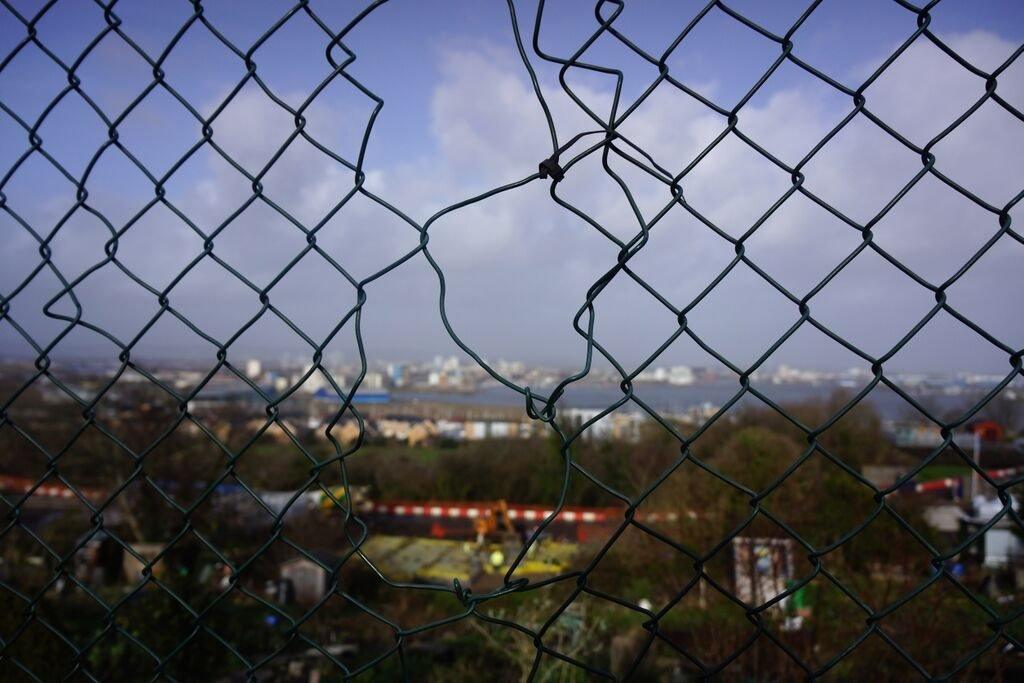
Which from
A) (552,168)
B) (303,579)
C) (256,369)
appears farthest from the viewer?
(303,579)

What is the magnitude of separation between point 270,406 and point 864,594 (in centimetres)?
632

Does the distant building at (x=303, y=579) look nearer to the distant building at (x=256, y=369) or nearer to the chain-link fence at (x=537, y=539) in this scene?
the chain-link fence at (x=537, y=539)

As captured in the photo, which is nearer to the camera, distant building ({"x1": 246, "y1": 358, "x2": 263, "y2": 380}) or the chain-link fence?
the chain-link fence

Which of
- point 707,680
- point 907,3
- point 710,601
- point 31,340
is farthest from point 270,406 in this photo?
point 710,601

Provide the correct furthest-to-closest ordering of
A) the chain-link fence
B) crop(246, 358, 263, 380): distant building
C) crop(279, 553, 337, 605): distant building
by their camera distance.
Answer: crop(279, 553, 337, 605): distant building
crop(246, 358, 263, 380): distant building
the chain-link fence

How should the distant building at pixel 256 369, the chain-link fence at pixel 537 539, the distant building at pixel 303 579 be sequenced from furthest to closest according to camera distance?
the distant building at pixel 303 579 < the distant building at pixel 256 369 < the chain-link fence at pixel 537 539

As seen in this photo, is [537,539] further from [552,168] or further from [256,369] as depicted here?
[256,369]

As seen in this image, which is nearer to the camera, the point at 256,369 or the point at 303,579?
the point at 256,369

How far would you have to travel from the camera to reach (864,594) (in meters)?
5.96

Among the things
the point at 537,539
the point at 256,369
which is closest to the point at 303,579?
the point at 256,369

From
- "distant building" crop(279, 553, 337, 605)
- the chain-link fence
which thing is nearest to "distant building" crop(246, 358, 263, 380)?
the chain-link fence

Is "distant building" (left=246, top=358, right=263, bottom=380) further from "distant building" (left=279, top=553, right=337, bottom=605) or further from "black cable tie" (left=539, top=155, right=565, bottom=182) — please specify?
"distant building" (left=279, top=553, right=337, bottom=605)

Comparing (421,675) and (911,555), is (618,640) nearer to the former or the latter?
(421,675)

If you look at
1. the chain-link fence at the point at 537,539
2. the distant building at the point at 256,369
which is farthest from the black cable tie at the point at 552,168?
the distant building at the point at 256,369
